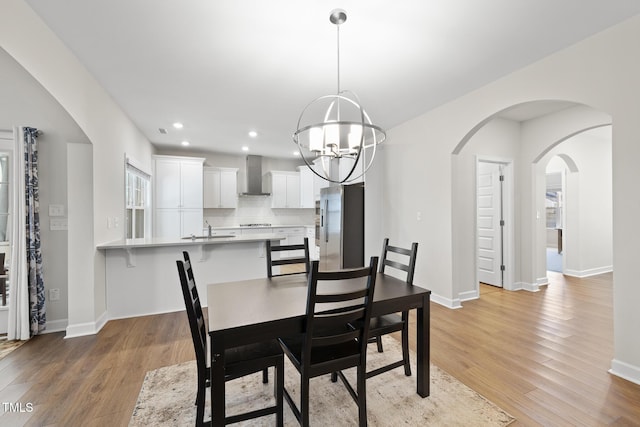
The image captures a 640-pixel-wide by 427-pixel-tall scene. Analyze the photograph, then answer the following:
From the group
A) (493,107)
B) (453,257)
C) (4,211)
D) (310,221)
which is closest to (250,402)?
(453,257)

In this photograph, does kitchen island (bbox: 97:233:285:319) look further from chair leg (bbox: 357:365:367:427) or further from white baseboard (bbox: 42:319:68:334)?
chair leg (bbox: 357:365:367:427)

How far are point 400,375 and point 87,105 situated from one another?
148 inches

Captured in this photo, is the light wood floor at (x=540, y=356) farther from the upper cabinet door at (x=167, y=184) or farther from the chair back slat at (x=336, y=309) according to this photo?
the upper cabinet door at (x=167, y=184)

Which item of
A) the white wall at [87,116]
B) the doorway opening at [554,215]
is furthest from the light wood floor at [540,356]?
the doorway opening at [554,215]

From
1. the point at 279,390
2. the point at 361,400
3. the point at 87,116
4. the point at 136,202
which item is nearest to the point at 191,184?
the point at 136,202

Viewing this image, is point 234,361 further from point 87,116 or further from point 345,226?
point 345,226

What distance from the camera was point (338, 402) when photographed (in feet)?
6.26

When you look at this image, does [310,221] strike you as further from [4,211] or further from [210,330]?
[210,330]

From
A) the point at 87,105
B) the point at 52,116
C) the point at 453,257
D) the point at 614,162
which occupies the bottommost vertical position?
the point at 453,257

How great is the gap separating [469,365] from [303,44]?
9.68 ft

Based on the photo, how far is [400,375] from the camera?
2234mm

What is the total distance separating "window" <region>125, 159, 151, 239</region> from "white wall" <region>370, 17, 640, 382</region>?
397 centimetres

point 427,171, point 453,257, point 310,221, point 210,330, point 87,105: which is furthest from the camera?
point 310,221

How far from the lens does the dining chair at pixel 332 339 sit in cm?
149
